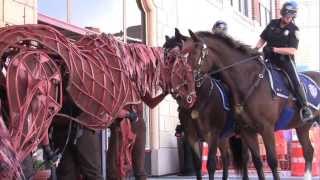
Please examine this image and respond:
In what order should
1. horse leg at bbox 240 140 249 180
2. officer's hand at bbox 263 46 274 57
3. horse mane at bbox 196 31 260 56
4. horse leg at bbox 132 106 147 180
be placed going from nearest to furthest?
horse leg at bbox 132 106 147 180
horse mane at bbox 196 31 260 56
officer's hand at bbox 263 46 274 57
horse leg at bbox 240 140 249 180

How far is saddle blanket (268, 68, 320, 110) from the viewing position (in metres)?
8.00

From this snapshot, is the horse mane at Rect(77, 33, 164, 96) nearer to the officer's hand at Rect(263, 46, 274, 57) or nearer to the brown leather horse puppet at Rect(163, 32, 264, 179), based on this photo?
the brown leather horse puppet at Rect(163, 32, 264, 179)

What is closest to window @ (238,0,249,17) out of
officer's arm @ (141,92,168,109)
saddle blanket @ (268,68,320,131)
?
saddle blanket @ (268,68,320,131)

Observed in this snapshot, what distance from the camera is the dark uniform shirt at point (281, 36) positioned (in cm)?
845

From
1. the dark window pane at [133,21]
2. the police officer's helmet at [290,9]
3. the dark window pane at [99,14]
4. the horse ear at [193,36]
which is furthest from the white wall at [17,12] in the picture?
the dark window pane at [133,21]

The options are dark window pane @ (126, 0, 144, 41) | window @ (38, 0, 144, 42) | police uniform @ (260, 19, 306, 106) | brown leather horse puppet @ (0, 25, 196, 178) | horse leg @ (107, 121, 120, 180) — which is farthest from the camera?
dark window pane @ (126, 0, 144, 41)

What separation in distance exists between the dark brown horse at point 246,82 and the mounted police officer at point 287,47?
459mm

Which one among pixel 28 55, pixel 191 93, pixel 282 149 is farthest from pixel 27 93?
pixel 282 149

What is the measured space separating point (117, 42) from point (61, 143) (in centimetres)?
107

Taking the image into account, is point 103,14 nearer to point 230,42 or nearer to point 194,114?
point 194,114

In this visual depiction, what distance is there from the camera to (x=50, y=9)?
10.4 m

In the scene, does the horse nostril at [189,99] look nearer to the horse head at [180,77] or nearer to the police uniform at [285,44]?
the horse head at [180,77]

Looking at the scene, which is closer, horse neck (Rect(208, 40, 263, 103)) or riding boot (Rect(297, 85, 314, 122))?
horse neck (Rect(208, 40, 263, 103))

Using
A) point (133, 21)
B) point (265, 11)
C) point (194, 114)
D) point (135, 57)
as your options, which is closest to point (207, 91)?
point (194, 114)
